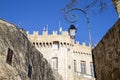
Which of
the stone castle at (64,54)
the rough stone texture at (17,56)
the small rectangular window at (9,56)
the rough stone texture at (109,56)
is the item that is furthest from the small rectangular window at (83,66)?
the rough stone texture at (109,56)

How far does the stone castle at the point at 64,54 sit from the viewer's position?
34.9 meters

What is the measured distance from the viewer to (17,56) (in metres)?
14.4

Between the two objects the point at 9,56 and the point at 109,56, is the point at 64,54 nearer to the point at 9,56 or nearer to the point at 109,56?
the point at 9,56

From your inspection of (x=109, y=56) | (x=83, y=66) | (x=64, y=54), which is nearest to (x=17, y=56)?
(x=109, y=56)

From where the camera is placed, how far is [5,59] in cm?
1276

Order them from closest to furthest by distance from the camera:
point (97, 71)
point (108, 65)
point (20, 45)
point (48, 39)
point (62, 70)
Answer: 1. point (108, 65)
2. point (97, 71)
3. point (20, 45)
4. point (62, 70)
5. point (48, 39)

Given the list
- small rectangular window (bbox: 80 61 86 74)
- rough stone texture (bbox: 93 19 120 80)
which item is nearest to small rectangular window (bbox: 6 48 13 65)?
rough stone texture (bbox: 93 19 120 80)

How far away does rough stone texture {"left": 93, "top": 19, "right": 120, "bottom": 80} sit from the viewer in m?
5.47

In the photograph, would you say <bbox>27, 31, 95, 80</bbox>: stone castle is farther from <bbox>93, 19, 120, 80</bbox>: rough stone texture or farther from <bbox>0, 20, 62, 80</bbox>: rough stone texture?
<bbox>93, 19, 120, 80</bbox>: rough stone texture

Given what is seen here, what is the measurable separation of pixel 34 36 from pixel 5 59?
25249mm

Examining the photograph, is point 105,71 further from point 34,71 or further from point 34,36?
point 34,36

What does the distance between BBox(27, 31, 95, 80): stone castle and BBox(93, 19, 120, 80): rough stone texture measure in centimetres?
2722

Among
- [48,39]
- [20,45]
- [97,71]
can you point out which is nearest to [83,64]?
[48,39]

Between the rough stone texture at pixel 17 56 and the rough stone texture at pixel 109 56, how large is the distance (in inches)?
289
